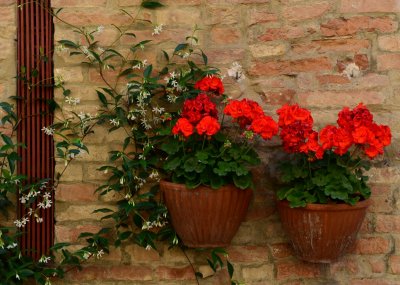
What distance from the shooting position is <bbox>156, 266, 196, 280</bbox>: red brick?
3436 mm

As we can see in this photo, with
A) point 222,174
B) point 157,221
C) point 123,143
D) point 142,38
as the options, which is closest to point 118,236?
point 157,221

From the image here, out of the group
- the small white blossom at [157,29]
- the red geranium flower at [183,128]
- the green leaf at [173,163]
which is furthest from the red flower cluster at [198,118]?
the small white blossom at [157,29]

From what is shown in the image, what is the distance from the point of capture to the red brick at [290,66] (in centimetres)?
341

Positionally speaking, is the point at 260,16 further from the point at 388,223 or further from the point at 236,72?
the point at 388,223

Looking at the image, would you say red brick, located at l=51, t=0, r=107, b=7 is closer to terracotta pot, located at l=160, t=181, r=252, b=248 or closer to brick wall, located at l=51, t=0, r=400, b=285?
brick wall, located at l=51, t=0, r=400, b=285

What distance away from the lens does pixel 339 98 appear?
3.40 metres

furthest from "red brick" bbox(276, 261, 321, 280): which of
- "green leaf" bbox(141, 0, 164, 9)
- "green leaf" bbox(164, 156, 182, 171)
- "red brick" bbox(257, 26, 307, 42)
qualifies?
"green leaf" bbox(141, 0, 164, 9)

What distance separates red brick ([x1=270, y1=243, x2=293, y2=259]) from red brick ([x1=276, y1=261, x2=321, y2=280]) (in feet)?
0.15

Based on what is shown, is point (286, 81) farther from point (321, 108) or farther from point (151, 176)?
point (151, 176)

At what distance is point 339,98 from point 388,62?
0.32 meters

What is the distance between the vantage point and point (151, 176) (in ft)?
11.0

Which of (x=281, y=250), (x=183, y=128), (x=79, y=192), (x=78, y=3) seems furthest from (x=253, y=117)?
(x=78, y=3)

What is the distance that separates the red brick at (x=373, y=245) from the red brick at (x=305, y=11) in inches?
47.8

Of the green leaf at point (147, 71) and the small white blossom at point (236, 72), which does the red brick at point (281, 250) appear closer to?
the small white blossom at point (236, 72)
